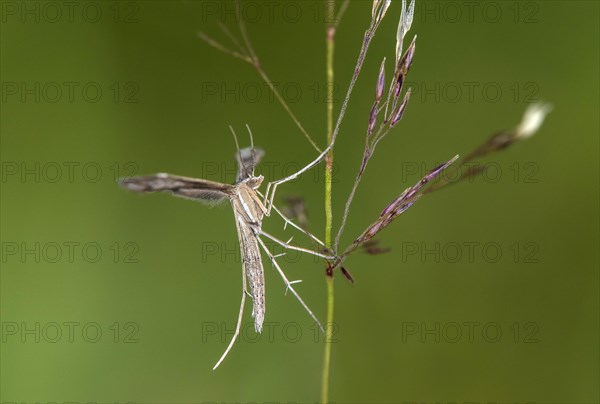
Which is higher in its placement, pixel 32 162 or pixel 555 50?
pixel 555 50

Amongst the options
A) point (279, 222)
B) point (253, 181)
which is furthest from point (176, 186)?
point (279, 222)

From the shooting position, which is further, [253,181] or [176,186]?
[253,181]

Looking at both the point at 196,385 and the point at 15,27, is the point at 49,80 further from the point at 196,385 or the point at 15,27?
the point at 196,385

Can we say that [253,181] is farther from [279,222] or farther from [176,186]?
[279,222]

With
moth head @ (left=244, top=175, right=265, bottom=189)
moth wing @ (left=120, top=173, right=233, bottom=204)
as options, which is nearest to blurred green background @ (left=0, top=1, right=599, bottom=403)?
moth head @ (left=244, top=175, right=265, bottom=189)

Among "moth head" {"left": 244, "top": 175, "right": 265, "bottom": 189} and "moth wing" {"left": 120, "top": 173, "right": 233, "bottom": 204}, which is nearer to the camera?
"moth wing" {"left": 120, "top": 173, "right": 233, "bottom": 204}

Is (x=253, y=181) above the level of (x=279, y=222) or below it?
above

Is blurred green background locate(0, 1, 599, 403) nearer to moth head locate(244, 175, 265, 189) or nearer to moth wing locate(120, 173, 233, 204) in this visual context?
moth head locate(244, 175, 265, 189)

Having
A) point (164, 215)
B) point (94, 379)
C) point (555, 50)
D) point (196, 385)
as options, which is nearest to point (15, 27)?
point (164, 215)
